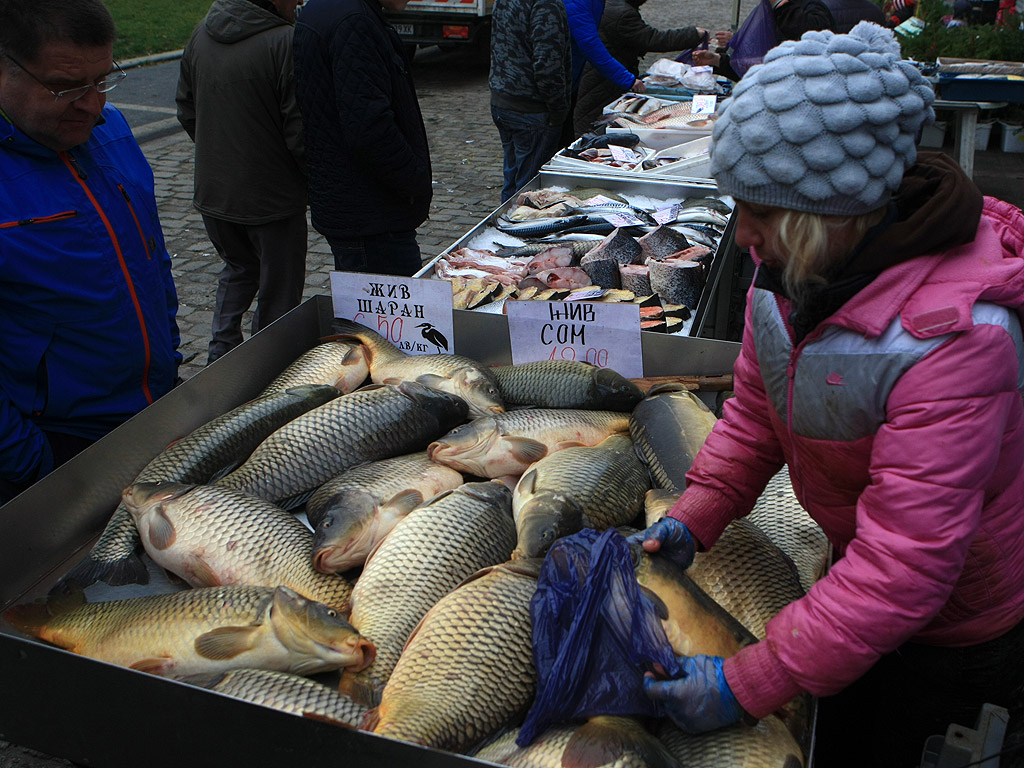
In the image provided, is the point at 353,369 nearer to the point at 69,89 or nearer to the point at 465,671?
the point at 69,89

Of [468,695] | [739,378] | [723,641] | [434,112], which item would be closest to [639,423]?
[739,378]

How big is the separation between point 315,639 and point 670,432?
1149 mm

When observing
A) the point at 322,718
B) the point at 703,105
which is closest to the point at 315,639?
the point at 322,718

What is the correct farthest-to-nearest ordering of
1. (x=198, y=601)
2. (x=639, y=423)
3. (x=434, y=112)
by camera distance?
(x=434, y=112)
(x=639, y=423)
(x=198, y=601)

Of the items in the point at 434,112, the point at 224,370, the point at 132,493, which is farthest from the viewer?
the point at 434,112

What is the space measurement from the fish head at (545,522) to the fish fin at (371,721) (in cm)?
49

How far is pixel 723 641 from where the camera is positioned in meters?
1.52

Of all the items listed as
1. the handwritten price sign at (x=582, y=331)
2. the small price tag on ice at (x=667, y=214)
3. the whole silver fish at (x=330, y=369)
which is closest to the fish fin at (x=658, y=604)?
the handwritten price sign at (x=582, y=331)

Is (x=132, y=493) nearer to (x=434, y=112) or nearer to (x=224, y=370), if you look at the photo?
(x=224, y=370)

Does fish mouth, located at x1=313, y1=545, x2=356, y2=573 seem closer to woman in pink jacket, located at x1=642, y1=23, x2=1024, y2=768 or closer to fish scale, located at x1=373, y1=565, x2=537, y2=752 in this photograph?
fish scale, located at x1=373, y1=565, x2=537, y2=752

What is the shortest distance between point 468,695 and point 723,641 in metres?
0.49

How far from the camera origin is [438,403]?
2.38 metres

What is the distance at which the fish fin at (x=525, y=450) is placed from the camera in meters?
2.24

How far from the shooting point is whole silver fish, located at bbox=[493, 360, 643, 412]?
254 centimetres
